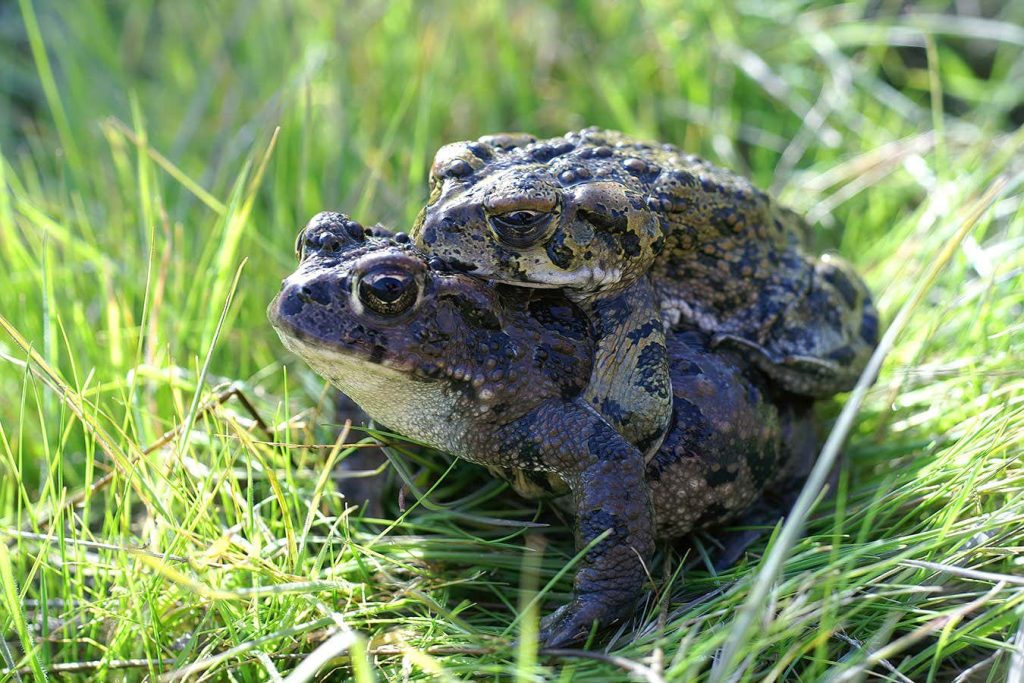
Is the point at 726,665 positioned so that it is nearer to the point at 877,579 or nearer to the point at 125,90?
the point at 877,579

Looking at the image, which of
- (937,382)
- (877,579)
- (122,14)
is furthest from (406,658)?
(122,14)

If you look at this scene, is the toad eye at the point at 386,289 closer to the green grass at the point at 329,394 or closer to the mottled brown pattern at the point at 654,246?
the mottled brown pattern at the point at 654,246

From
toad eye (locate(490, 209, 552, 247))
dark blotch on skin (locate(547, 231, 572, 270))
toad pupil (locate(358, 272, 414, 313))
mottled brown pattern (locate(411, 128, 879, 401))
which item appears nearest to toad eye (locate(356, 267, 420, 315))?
toad pupil (locate(358, 272, 414, 313))

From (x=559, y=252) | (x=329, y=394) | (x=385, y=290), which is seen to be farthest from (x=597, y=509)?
(x=329, y=394)

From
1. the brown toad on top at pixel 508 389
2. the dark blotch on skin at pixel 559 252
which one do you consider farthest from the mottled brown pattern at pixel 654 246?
the brown toad on top at pixel 508 389

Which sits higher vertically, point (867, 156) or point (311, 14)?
point (311, 14)

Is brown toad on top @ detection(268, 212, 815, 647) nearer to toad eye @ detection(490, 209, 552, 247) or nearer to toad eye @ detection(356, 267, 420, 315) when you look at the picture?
toad eye @ detection(356, 267, 420, 315)
